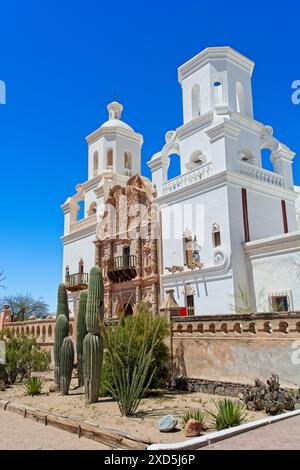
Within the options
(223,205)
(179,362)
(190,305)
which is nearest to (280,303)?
(190,305)

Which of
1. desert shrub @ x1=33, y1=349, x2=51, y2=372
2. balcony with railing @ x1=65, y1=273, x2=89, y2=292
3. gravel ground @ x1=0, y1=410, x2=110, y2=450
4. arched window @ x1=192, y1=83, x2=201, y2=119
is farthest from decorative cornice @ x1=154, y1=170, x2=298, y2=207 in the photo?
gravel ground @ x1=0, y1=410, x2=110, y2=450

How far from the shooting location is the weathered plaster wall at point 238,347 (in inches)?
378

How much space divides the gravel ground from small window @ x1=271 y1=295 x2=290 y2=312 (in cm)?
925

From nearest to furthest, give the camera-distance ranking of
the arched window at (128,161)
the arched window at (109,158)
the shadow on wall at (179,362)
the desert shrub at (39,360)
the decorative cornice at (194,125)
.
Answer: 1. the shadow on wall at (179,362)
2. the desert shrub at (39,360)
3. the decorative cornice at (194,125)
4. the arched window at (109,158)
5. the arched window at (128,161)

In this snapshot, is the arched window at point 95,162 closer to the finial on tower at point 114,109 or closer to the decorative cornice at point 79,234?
the finial on tower at point 114,109

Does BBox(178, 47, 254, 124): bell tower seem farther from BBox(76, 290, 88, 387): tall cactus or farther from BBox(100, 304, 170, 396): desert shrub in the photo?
→ BBox(76, 290, 88, 387): tall cactus

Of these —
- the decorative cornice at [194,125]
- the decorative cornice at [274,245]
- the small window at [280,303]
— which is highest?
the decorative cornice at [194,125]

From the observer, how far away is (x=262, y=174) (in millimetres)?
18344

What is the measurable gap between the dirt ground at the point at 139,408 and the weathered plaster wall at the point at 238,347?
802 millimetres

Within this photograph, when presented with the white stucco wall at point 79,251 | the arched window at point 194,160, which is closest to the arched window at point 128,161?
the white stucco wall at point 79,251

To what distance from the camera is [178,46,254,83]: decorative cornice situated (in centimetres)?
1942

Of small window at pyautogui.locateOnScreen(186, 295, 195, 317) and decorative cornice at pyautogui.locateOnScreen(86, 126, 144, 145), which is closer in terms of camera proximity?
small window at pyautogui.locateOnScreen(186, 295, 195, 317)
